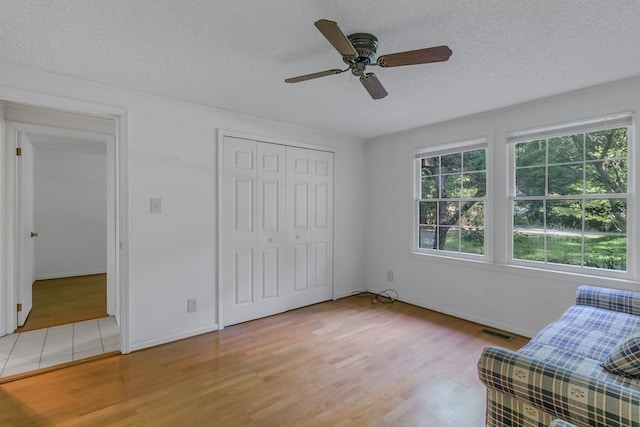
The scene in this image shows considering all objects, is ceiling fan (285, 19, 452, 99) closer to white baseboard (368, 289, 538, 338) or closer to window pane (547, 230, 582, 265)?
window pane (547, 230, 582, 265)

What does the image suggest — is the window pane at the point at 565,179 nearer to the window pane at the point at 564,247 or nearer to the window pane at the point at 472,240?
the window pane at the point at 564,247

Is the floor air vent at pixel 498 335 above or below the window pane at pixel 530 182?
below

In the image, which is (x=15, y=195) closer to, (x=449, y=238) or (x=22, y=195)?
(x=22, y=195)

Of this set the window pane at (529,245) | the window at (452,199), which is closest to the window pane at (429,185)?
the window at (452,199)

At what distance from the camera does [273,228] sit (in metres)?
3.73

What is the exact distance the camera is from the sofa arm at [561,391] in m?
1.15

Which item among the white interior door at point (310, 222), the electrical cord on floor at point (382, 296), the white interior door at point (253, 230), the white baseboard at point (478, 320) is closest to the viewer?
the white baseboard at point (478, 320)

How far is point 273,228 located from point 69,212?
15.0ft

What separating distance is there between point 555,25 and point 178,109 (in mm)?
2990

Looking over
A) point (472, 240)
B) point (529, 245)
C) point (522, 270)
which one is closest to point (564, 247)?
point (529, 245)

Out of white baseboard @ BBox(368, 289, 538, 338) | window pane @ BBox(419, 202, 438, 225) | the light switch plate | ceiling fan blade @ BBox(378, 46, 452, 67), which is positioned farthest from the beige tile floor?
window pane @ BBox(419, 202, 438, 225)

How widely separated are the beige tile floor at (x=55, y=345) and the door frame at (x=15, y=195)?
0.74ft

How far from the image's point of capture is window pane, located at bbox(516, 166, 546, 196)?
3.09 metres

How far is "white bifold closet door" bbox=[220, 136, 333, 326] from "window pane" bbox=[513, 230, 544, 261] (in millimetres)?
2181
